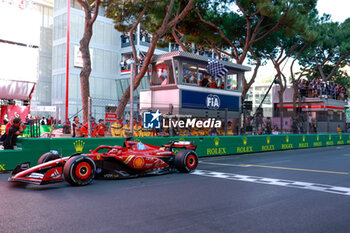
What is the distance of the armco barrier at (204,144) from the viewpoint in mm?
10203

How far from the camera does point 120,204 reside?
19.9 feet

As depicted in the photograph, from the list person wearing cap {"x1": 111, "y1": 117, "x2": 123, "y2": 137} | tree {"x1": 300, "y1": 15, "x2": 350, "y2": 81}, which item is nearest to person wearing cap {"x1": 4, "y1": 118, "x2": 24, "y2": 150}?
person wearing cap {"x1": 111, "y1": 117, "x2": 123, "y2": 137}

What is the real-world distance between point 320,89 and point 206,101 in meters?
21.4

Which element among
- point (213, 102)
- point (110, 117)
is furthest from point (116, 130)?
point (213, 102)

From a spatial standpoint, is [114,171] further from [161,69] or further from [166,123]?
[161,69]

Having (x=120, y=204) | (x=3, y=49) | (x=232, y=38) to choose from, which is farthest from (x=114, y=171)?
(x=232, y=38)

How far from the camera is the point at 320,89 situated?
36.8 m

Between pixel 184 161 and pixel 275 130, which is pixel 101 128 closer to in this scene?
pixel 184 161

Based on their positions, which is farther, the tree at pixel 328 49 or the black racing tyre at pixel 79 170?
the tree at pixel 328 49

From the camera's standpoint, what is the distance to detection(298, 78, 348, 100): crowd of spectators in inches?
1453

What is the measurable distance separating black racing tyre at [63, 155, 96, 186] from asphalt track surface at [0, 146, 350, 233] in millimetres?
199

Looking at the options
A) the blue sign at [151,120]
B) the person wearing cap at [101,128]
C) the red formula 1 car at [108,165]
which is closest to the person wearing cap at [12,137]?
the red formula 1 car at [108,165]

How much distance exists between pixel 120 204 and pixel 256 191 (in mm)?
2927

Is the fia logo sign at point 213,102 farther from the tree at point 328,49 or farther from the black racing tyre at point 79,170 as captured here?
the tree at point 328,49
